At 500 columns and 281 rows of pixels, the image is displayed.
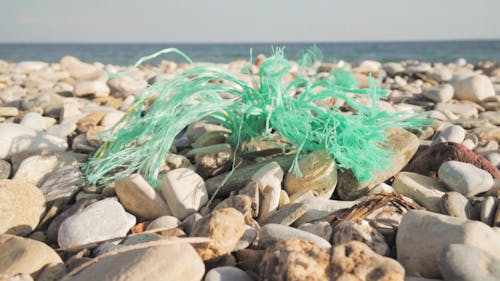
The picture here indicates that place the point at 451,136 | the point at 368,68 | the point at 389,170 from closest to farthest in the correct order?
1. the point at 389,170
2. the point at 451,136
3. the point at 368,68

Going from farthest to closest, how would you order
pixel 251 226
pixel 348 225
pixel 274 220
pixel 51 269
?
pixel 274 220, pixel 251 226, pixel 348 225, pixel 51 269

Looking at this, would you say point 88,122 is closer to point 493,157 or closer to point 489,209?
point 489,209

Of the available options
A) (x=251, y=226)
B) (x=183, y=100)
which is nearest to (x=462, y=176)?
(x=251, y=226)

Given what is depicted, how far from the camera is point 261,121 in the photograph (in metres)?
2.13

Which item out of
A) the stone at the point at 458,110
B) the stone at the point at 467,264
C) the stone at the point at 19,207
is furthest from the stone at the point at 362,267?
the stone at the point at 458,110

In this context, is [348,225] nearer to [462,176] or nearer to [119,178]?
[462,176]

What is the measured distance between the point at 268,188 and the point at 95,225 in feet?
2.22

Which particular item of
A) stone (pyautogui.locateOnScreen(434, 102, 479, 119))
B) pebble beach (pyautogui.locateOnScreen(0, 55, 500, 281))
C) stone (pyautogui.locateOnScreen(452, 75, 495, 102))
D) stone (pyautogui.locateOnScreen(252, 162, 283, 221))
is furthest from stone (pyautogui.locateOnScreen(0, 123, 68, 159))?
stone (pyautogui.locateOnScreen(452, 75, 495, 102))

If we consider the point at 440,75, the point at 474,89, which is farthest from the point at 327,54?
the point at 474,89

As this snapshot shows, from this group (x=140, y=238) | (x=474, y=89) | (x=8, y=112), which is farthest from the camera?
(x=474, y=89)

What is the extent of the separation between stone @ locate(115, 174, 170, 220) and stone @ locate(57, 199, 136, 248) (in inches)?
3.7

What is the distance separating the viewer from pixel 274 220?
64.4 inches

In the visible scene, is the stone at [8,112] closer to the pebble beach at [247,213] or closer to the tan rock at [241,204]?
the pebble beach at [247,213]

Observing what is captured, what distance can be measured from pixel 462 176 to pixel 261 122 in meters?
0.94
